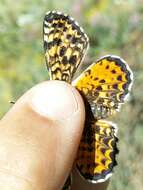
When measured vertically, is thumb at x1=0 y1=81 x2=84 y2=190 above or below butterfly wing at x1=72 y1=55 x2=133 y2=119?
below

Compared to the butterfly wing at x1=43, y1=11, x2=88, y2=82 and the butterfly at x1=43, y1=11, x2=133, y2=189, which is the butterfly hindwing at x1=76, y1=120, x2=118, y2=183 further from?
the butterfly wing at x1=43, y1=11, x2=88, y2=82

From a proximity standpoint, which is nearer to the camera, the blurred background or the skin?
the skin

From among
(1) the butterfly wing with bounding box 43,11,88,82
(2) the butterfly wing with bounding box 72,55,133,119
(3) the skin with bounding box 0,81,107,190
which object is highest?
(1) the butterfly wing with bounding box 43,11,88,82

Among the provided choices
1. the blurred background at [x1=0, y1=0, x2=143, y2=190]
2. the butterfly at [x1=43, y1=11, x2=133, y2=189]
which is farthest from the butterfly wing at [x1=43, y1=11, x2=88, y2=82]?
the blurred background at [x1=0, y1=0, x2=143, y2=190]

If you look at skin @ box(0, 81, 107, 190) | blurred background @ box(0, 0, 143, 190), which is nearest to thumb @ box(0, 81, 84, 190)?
skin @ box(0, 81, 107, 190)

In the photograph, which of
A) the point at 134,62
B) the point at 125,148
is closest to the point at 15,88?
the point at 134,62

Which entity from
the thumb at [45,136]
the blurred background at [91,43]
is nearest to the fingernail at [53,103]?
the thumb at [45,136]
